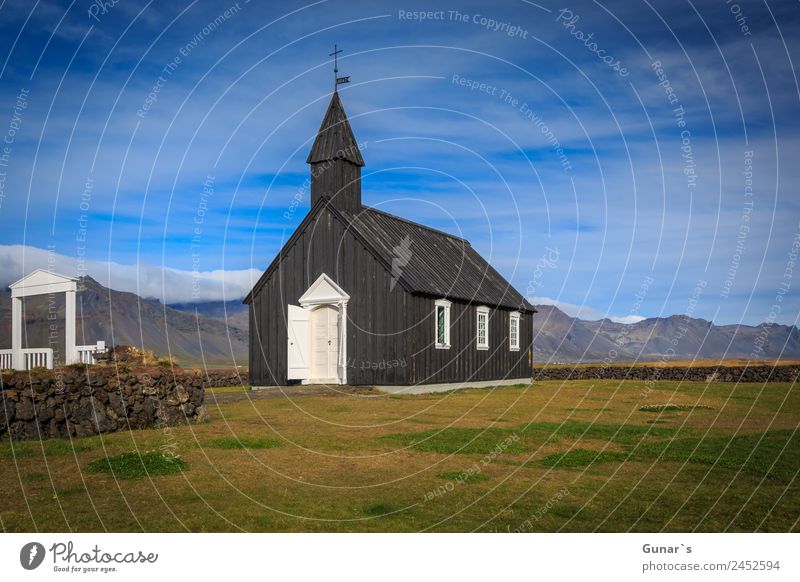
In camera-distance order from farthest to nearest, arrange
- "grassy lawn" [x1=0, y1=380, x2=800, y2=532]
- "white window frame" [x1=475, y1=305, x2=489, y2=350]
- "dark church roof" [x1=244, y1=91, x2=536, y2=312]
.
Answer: "white window frame" [x1=475, y1=305, x2=489, y2=350] < "dark church roof" [x1=244, y1=91, x2=536, y2=312] < "grassy lawn" [x1=0, y1=380, x2=800, y2=532]

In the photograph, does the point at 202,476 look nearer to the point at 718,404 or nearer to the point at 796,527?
the point at 796,527

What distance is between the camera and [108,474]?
36.0 feet

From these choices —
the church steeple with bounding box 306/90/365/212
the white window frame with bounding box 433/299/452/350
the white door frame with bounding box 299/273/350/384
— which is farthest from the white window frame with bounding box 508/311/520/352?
the white door frame with bounding box 299/273/350/384

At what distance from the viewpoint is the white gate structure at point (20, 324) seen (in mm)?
17500

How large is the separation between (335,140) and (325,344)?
8467 millimetres

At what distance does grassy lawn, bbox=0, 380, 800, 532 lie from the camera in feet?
27.6

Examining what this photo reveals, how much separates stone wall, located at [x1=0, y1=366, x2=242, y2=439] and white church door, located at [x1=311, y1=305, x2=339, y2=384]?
11.8m

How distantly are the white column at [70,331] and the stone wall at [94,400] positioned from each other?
2.61m

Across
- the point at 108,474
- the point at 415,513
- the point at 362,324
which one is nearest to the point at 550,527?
the point at 415,513

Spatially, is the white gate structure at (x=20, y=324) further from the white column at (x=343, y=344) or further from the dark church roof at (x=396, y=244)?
the dark church roof at (x=396, y=244)

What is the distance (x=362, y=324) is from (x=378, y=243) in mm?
3286

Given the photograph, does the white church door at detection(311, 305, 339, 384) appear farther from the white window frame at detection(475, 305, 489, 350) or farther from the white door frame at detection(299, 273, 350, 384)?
the white window frame at detection(475, 305, 489, 350)

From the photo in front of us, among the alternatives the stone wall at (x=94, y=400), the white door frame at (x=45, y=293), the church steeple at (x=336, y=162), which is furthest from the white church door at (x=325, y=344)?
the white door frame at (x=45, y=293)

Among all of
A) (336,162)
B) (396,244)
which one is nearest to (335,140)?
(336,162)
